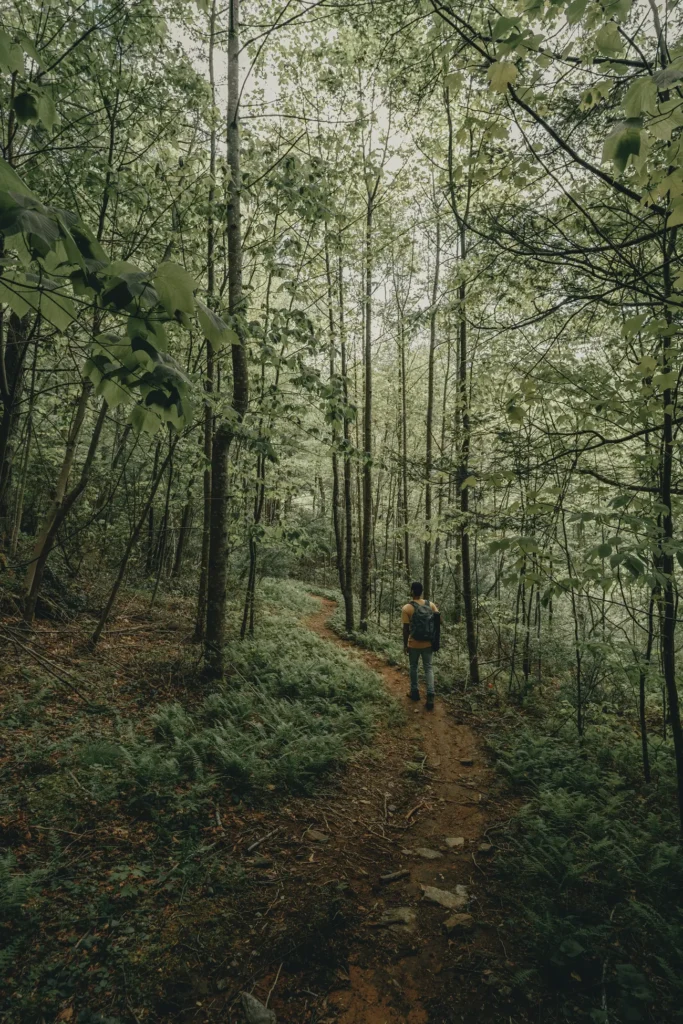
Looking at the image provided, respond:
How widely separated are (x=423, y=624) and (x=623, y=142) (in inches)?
324

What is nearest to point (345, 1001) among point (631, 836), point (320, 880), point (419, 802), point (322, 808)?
point (320, 880)

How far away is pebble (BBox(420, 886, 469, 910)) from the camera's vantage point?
173 inches

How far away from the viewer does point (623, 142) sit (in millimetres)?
1926

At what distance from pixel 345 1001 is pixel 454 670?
838cm

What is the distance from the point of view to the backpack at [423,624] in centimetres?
921

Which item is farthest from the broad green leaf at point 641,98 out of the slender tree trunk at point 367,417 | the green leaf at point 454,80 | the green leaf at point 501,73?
the slender tree trunk at point 367,417

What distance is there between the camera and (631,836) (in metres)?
5.13

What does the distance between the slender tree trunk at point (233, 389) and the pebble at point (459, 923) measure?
5.31 metres

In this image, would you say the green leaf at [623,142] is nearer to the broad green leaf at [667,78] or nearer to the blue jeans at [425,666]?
the broad green leaf at [667,78]

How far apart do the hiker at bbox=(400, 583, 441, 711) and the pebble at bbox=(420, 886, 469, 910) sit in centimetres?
453

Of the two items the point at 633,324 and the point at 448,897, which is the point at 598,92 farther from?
the point at 448,897

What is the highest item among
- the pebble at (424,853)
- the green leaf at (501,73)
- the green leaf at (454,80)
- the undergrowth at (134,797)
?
the green leaf at (454,80)

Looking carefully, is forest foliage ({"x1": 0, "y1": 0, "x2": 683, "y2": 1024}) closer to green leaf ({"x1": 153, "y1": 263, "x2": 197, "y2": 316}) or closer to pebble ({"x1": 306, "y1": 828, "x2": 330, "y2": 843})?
green leaf ({"x1": 153, "y1": 263, "x2": 197, "y2": 316})

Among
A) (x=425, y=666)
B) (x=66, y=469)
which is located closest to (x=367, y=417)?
(x=425, y=666)
